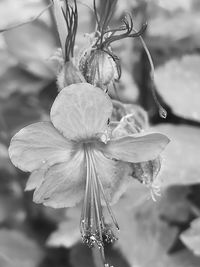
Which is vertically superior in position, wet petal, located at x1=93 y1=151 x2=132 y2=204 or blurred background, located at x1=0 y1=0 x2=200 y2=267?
wet petal, located at x1=93 y1=151 x2=132 y2=204

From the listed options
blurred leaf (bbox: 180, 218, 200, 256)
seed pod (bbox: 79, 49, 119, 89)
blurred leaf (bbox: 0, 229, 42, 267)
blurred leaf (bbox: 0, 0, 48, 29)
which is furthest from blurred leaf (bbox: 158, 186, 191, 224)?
blurred leaf (bbox: 0, 0, 48, 29)

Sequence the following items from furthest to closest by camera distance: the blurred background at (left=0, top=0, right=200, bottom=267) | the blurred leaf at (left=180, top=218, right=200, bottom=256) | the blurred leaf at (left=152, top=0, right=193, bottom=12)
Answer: the blurred leaf at (left=152, top=0, right=193, bottom=12) → the blurred background at (left=0, top=0, right=200, bottom=267) → the blurred leaf at (left=180, top=218, right=200, bottom=256)

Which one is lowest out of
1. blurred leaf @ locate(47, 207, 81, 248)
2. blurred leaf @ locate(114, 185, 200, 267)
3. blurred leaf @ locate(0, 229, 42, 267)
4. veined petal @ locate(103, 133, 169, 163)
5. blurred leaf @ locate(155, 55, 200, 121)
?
blurred leaf @ locate(0, 229, 42, 267)

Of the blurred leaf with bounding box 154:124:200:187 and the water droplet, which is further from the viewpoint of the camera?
the blurred leaf with bounding box 154:124:200:187

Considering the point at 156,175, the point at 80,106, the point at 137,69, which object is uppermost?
the point at 80,106

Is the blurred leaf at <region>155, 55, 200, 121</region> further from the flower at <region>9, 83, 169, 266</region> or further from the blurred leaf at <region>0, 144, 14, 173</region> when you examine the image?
the flower at <region>9, 83, 169, 266</region>

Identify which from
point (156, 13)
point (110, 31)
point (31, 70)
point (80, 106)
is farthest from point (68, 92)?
point (156, 13)

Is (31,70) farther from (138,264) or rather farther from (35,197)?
(35,197)

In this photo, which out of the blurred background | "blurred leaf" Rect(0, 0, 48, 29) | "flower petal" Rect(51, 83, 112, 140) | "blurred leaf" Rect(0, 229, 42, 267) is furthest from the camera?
"blurred leaf" Rect(0, 0, 48, 29)
